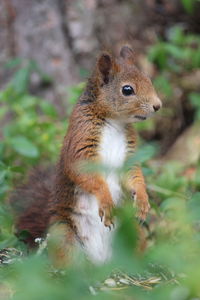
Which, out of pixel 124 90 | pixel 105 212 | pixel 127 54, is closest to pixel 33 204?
pixel 105 212

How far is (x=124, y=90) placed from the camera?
3025mm

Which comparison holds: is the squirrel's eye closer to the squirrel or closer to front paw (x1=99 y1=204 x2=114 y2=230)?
the squirrel

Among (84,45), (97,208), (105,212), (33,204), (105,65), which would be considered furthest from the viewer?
(84,45)

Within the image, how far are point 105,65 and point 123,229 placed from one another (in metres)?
2.07

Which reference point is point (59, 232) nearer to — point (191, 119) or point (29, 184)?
point (29, 184)

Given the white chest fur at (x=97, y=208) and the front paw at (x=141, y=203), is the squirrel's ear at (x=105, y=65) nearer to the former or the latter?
the white chest fur at (x=97, y=208)

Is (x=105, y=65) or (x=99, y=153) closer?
(x=99, y=153)

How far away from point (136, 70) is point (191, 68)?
123 inches

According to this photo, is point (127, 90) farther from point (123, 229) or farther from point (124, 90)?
point (123, 229)

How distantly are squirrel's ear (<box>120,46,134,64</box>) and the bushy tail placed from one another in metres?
0.81

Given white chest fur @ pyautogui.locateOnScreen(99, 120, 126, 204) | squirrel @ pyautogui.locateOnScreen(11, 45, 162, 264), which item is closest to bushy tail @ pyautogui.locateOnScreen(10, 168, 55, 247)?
squirrel @ pyautogui.locateOnScreen(11, 45, 162, 264)

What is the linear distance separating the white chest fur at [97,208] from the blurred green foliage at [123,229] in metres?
0.16

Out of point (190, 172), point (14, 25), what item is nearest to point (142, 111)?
point (190, 172)

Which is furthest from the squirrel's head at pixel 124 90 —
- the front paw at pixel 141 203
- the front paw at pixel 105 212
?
the front paw at pixel 105 212
